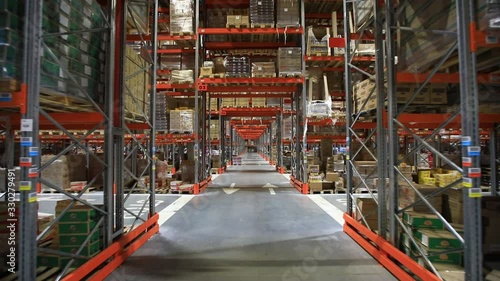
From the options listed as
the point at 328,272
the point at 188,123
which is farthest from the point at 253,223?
the point at 188,123

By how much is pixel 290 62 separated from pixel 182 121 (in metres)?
4.27

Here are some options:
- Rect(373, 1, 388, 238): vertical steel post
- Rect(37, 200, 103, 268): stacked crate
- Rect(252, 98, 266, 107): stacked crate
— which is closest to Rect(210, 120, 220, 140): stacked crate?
Rect(252, 98, 266, 107): stacked crate

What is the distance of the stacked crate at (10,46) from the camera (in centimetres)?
266

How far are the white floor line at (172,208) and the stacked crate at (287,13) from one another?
6.43 meters

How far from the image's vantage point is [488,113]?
491cm

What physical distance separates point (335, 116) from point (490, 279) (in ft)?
26.9

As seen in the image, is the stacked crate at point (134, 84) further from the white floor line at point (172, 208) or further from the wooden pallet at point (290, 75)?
the wooden pallet at point (290, 75)

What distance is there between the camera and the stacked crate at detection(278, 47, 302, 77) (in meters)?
10.3

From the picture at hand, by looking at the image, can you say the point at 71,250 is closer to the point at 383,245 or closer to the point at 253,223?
the point at 253,223

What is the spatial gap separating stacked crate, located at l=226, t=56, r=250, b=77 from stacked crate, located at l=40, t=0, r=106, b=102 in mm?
6286

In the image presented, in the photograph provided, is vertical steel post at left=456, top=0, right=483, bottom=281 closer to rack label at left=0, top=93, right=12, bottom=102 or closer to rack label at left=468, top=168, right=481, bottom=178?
rack label at left=468, top=168, right=481, bottom=178

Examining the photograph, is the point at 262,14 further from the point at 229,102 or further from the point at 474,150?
the point at 474,150

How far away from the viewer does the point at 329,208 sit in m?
7.87

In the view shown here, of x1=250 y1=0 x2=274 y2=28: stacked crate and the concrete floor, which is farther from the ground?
x1=250 y1=0 x2=274 y2=28: stacked crate
